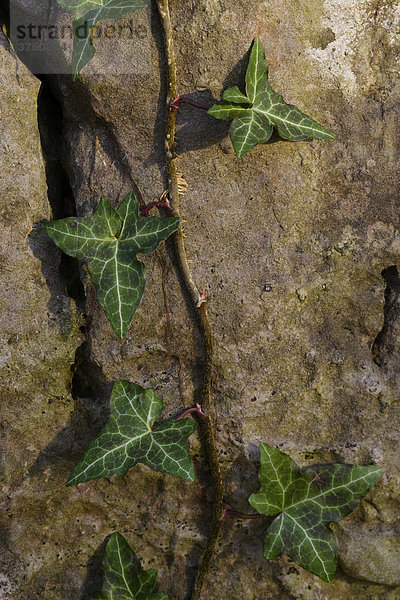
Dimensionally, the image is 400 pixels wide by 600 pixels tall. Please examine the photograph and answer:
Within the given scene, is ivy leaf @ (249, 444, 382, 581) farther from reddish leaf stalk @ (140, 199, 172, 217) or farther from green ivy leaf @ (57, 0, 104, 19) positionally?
green ivy leaf @ (57, 0, 104, 19)

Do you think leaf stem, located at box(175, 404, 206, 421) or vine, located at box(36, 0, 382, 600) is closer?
vine, located at box(36, 0, 382, 600)

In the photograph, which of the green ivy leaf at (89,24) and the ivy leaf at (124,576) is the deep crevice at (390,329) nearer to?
the ivy leaf at (124,576)

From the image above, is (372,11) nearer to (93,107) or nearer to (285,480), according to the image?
(93,107)

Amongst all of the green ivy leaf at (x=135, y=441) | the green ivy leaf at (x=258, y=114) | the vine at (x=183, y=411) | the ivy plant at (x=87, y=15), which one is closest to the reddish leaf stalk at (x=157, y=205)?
the vine at (x=183, y=411)

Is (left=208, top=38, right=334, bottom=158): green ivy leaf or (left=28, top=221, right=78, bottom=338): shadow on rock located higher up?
(left=208, top=38, right=334, bottom=158): green ivy leaf

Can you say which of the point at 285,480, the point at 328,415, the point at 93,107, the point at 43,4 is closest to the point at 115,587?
the point at 285,480

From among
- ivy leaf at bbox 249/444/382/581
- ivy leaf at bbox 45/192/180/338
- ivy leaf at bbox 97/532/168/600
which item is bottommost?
ivy leaf at bbox 97/532/168/600

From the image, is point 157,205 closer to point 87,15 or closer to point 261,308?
point 261,308

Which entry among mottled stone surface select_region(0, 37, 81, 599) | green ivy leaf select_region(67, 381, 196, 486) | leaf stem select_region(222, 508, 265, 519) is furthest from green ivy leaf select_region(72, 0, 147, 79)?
leaf stem select_region(222, 508, 265, 519)
